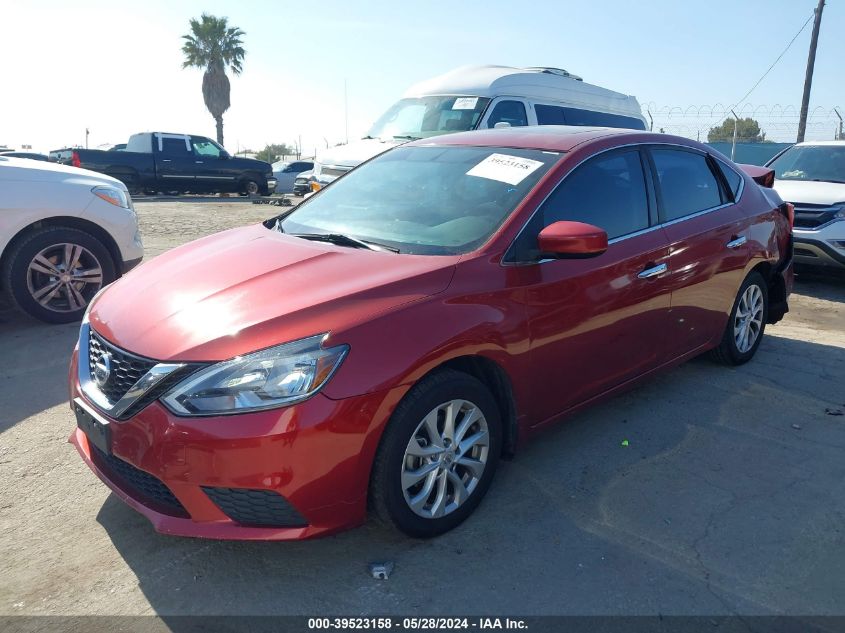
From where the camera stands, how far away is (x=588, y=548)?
284 centimetres

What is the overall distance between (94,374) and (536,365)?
74.8 inches

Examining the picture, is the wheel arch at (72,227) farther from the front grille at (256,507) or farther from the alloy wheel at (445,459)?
the alloy wheel at (445,459)

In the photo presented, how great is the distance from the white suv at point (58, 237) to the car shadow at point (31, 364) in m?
0.25

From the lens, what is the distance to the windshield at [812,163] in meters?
8.73

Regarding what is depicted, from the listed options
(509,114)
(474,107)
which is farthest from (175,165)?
(509,114)

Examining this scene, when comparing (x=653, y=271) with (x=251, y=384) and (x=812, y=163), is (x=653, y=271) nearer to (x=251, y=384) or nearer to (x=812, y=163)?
(x=251, y=384)

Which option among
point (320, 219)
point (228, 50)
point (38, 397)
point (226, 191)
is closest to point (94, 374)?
point (320, 219)

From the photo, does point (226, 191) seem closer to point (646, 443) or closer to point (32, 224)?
point (32, 224)

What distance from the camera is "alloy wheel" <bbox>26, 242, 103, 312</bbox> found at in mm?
5562

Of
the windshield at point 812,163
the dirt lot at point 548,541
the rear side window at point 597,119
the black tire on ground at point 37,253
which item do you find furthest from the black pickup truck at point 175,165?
the dirt lot at point 548,541

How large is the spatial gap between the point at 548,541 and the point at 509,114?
320 inches

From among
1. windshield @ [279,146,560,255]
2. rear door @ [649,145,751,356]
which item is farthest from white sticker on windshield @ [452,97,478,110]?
windshield @ [279,146,560,255]

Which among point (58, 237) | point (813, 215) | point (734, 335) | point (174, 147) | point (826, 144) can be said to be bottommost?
point (734, 335)

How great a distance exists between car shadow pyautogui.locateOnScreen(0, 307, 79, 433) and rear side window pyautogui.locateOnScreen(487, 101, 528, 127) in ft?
20.8
